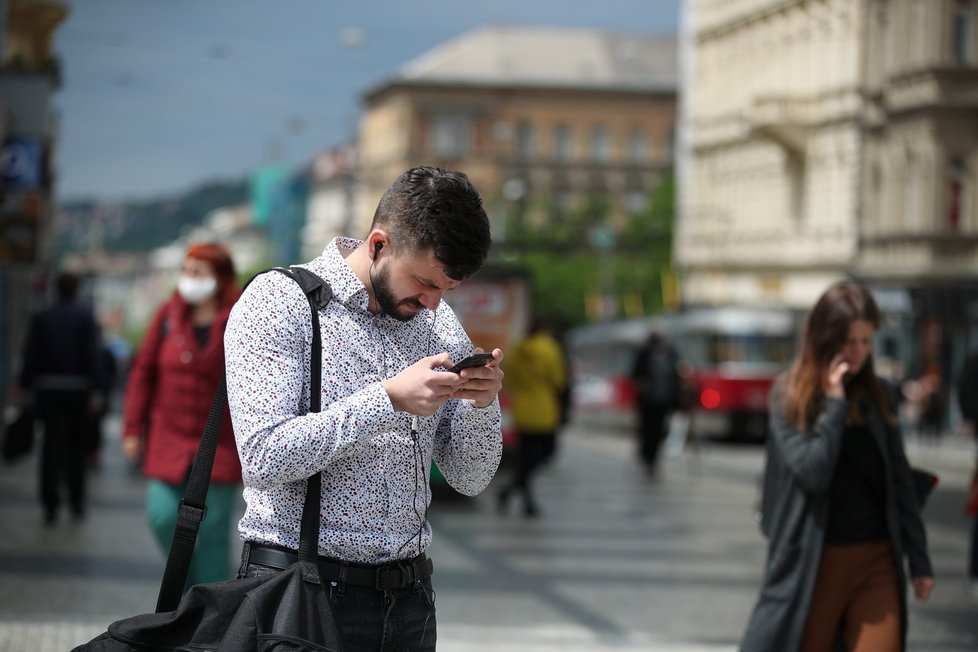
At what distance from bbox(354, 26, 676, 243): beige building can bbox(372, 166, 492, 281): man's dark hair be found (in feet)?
343

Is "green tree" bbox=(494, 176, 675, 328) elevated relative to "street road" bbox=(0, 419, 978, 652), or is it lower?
elevated

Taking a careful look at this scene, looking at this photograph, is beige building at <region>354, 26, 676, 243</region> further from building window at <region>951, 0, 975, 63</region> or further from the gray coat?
the gray coat

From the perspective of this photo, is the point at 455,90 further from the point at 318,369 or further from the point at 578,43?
the point at 318,369

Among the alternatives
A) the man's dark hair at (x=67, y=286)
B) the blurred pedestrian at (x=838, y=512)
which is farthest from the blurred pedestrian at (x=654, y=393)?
the blurred pedestrian at (x=838, y=512)

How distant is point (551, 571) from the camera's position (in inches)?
481

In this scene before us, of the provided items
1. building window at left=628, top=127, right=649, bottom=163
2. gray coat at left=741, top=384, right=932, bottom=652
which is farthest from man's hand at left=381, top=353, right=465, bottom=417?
building window at left=628, top=127, right=649, bottom=163

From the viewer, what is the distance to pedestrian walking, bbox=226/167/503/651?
132 inches

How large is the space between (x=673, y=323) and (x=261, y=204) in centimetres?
15797

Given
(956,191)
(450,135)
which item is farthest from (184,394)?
(450,135)

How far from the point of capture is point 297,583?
3.31 metres

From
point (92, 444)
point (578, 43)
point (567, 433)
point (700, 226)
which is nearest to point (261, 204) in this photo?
point (578, 43)

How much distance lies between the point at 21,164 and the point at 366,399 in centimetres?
1839

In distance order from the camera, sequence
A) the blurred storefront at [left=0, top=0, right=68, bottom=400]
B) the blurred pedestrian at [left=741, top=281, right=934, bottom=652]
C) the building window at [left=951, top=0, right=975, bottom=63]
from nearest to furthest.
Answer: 1. the blurred pedestrian at [left=741, top=281, right=934, bottom=652]
2. the blurred storefront at [left=0, top=0, right=68, bottom=400]
3. the building window at [left=951, top=0, right=975, bottom=63]

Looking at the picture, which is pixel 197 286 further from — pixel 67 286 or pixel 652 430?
pixel 652 430
